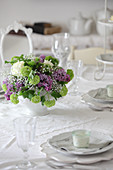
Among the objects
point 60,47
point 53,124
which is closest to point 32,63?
point 53,124

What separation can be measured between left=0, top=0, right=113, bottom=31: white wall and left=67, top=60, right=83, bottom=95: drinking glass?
2.05 m

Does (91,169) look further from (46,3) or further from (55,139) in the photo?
(46,3)

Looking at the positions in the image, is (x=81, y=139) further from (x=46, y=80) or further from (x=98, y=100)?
(x=98, y=100)

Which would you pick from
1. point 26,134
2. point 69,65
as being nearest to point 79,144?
point 26,134

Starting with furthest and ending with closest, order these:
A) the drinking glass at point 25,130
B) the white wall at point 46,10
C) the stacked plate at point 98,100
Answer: the white wall at point 46,10 < the stacked plate at point 98,100 < the drinking glass at point 25,130

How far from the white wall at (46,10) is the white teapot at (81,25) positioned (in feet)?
0.60

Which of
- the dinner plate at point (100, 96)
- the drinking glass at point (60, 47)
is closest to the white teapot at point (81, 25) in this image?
the drinking glass at point (60, 47)

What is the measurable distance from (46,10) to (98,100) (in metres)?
2.50

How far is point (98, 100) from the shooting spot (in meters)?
1.57

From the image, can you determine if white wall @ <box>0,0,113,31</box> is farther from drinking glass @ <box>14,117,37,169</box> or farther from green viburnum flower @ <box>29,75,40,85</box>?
drinking glass @ <box>14,117,37,169</box>

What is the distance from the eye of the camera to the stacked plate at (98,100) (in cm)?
154

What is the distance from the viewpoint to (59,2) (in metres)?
3.80

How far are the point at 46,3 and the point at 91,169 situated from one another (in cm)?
307

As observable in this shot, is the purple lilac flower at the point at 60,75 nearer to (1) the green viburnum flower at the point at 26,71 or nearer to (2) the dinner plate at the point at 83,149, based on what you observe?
(1) the green viburnum flower at the point at 26,71
